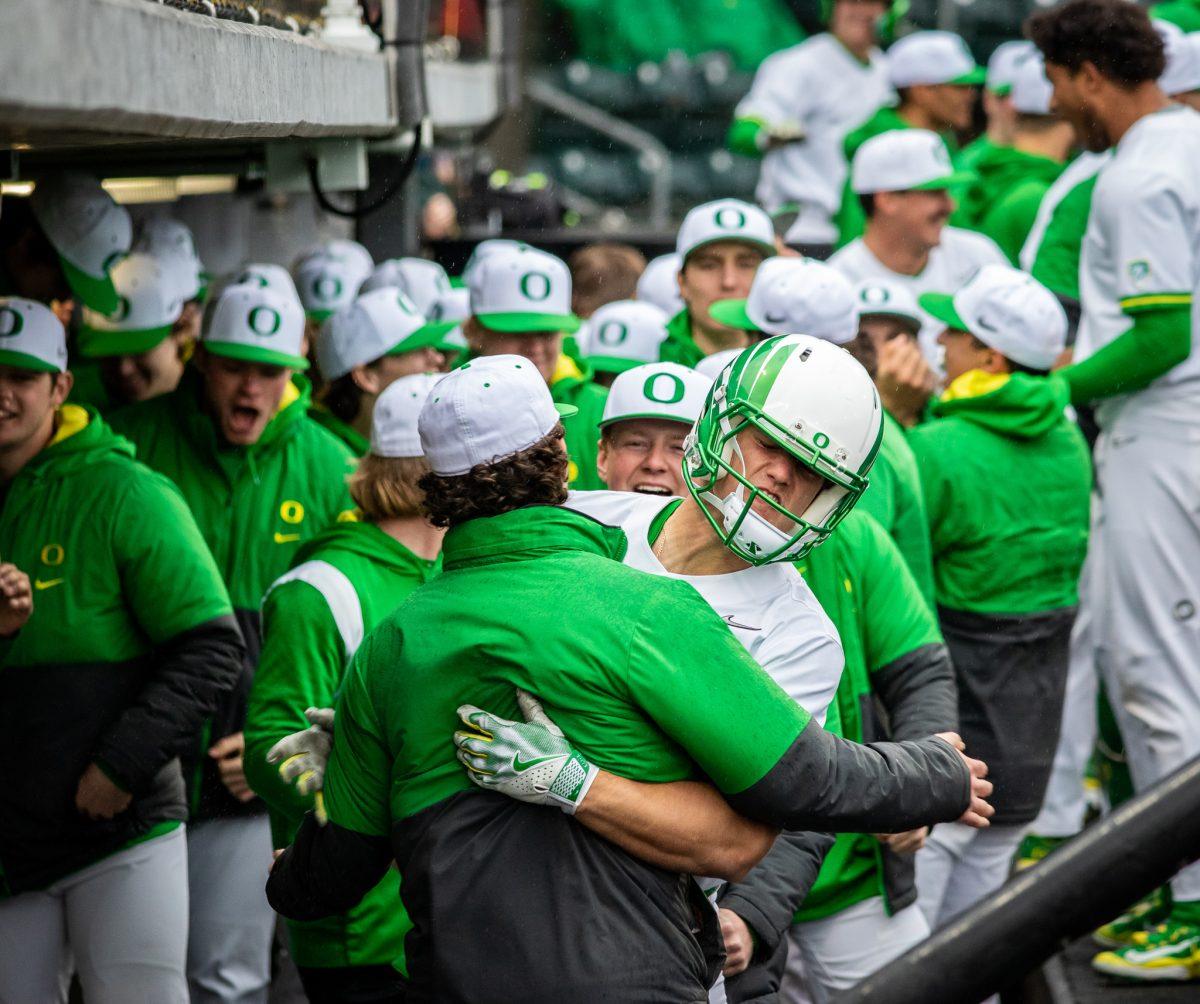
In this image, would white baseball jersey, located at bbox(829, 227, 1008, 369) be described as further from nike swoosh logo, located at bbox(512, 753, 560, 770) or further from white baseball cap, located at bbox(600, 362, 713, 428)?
nike swoosh logo, located at bbox(512, 753, 560, 770)

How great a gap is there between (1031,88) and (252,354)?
17.6 ft

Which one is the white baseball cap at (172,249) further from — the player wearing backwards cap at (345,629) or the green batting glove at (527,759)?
the green batting glove at (527,759)

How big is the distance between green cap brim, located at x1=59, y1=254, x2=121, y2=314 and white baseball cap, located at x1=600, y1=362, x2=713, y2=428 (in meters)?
1.71

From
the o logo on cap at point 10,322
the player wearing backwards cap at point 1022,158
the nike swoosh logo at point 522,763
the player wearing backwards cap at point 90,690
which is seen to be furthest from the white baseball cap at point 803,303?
the player wearing backwards cap at point 1022,158

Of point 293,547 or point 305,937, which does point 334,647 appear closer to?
point 305,937

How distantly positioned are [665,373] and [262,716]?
1.30 m

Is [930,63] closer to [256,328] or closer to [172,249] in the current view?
[172,249]

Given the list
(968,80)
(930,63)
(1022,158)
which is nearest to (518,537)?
(930,63)

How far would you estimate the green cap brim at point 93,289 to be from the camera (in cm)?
524

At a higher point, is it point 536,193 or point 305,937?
point 536,193

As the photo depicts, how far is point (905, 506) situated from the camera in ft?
16.4

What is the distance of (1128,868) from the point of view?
84.8 inches

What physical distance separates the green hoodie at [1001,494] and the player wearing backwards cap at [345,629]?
1808 millimetres

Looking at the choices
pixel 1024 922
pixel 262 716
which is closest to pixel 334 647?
pixel 262 716
